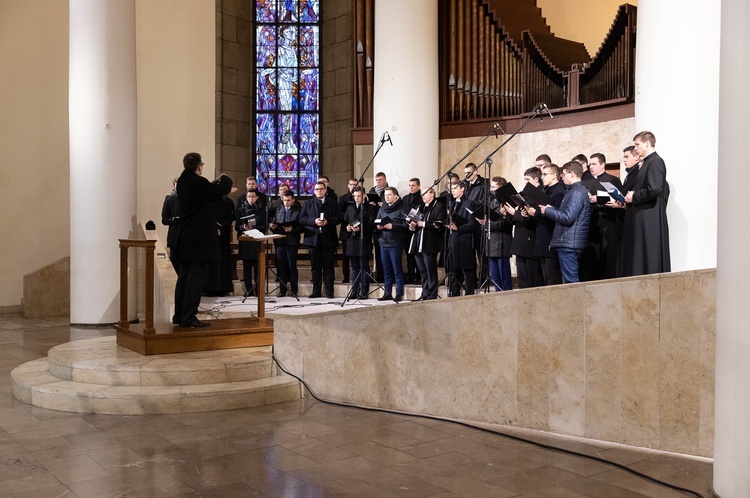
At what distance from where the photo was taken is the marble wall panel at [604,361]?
5312 mm

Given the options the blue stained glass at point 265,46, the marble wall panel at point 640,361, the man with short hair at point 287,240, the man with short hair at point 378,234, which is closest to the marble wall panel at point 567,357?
the marble wall panel at point 640,361

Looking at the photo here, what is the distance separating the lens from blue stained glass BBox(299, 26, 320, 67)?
664 inches

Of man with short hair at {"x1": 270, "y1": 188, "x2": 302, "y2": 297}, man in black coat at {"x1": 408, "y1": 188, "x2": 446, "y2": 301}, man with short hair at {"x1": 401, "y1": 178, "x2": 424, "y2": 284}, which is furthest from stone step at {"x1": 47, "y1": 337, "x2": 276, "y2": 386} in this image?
man with short hair at {"x1": 270, "y1": 188, "x2": 302, "y2": 297}

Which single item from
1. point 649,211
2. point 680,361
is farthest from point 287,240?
point 680,361

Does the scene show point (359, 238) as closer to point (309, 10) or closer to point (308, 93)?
point (308, 93)

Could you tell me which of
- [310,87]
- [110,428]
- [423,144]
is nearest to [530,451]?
[110,428]

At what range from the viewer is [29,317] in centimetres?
1263

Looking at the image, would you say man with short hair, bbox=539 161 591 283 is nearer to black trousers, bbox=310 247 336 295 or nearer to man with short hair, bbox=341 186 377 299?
man with short hair, bbox=341 186 377 299

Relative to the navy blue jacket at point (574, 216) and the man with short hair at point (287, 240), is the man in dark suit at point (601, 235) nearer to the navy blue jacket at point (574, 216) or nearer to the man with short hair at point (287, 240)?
the navy blue jacket at point (574, 216)

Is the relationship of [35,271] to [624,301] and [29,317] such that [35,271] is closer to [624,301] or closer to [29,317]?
[29,317]

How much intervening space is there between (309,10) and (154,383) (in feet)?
39.2

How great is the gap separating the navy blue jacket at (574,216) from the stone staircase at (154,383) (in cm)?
272

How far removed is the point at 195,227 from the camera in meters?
7.30

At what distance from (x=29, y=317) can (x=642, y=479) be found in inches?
416
